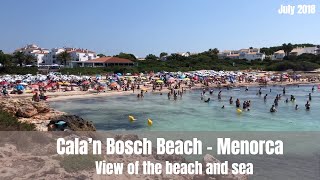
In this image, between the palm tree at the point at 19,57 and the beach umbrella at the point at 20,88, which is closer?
the beach umbrella at the point at 20,88

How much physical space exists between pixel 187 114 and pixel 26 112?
44.0 ft

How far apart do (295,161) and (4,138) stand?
35.8 feet

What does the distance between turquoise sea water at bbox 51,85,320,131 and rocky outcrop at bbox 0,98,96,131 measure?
3652mm

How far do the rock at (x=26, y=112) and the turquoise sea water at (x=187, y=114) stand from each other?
432 centimetres

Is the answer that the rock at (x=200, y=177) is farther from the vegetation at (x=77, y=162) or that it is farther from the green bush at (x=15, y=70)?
the green bush at (x=15, y=70)

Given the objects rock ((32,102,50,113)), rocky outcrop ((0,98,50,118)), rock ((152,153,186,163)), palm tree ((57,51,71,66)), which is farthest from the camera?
palm tree ((57,51,71,66))

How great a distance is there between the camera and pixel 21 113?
1900 centimetres

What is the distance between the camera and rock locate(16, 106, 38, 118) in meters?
19.0

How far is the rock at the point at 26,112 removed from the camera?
62.3 ft

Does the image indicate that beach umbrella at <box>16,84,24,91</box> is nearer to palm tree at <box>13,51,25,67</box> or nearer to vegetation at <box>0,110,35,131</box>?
vegetation at <box>0,110,35,131</box>

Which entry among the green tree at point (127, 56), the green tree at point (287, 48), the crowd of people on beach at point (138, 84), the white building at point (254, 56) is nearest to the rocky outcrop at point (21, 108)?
the crowd of people on beach at point (138, 84)

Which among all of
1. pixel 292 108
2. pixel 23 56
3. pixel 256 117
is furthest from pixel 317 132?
pixel 23 56

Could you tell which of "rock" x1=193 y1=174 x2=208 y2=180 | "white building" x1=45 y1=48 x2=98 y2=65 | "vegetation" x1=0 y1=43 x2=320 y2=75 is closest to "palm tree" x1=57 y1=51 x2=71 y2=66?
"vegetation" x1=0 y1=43 x2=320 y2=75

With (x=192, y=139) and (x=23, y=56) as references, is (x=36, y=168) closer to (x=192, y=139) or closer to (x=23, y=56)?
(x=192, y=139)
